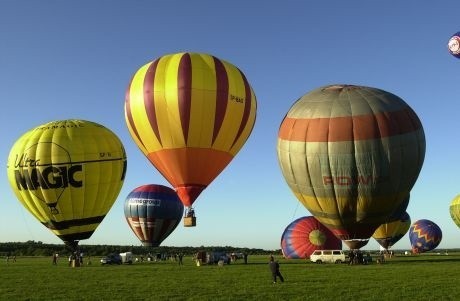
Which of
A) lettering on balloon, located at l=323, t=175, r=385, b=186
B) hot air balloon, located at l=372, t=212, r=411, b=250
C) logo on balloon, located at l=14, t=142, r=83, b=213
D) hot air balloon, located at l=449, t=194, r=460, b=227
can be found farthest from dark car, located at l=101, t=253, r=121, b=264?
hot air balloon, located at l=449, t=194, r=460, b=227

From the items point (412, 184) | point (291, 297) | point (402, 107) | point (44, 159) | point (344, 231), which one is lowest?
point (291, 297)

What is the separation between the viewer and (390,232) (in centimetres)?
5381

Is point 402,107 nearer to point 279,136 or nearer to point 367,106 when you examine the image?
point 367,106

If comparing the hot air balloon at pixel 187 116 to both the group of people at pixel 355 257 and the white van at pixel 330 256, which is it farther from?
the white van at pixel 330 256

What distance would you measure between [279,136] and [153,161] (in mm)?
8287

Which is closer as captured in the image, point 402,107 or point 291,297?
point 291,297

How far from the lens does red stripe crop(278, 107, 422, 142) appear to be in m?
30.6

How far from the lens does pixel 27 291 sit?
64.2 ft

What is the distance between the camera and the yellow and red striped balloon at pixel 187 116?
30781 mm

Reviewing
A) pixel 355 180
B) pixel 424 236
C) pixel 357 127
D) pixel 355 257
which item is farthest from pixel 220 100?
pixel 424 236

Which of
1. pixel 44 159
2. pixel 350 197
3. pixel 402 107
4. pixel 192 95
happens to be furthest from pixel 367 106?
pixel 44 159

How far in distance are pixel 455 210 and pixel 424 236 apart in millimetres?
5827

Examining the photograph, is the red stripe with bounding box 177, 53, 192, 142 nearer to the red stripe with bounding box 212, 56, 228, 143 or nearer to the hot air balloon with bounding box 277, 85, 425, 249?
the red stripe with bounding box 212, 56, 228, 143

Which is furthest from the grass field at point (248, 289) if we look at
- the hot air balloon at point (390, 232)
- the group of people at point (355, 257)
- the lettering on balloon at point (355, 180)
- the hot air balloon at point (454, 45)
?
the hot air balloon at point (390, 232)
